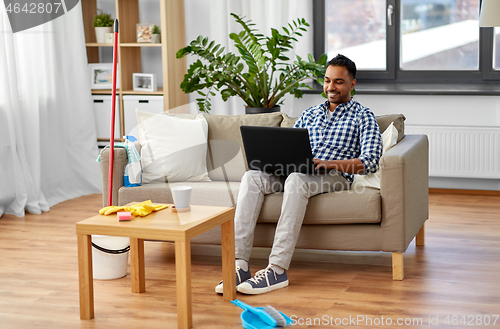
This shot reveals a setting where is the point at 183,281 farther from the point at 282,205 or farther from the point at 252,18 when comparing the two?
the point at 252,18

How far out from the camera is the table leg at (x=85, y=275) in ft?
7.66

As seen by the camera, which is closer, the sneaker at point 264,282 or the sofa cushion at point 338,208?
the sneaker at point 264,282

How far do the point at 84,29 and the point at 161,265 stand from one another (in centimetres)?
261

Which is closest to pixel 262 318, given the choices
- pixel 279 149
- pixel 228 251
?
pixel 228 251

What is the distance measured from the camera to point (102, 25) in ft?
15.7

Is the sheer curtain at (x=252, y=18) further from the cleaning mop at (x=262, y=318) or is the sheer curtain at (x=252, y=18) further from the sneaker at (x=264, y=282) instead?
the cleaning mop at (x=262, y=318)

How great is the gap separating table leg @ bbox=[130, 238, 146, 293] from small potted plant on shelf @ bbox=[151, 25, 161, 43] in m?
2.29

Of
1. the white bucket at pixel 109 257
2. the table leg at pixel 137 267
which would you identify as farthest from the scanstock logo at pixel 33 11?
the table leg at pixel 137 267

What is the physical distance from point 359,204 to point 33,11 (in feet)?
9.09

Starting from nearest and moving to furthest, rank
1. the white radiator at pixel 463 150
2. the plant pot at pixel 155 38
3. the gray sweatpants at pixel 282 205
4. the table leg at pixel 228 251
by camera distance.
A: the table leg at pixel 228 251, the gray sweatpants at pixel 282 205, the white radiator at pixel 463 150, the plant pot at pixel 155 38

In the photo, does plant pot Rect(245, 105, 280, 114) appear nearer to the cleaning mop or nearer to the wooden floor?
the wooden floor

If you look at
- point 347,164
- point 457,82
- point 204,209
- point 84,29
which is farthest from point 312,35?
point 204,209

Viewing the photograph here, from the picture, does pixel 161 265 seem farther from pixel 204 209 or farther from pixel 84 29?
pixel 84 29

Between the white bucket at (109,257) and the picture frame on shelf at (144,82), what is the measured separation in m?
2.07
